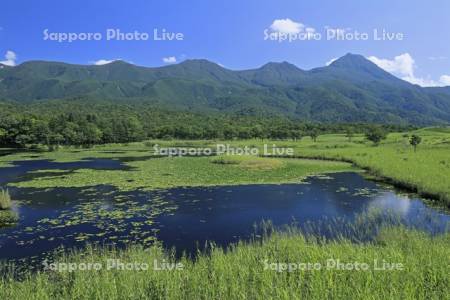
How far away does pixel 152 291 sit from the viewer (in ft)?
38.8

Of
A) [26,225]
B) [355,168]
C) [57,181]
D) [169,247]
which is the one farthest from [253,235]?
[355,168]

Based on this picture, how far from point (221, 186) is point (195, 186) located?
9.18 ft

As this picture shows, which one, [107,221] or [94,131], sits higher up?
[94,131]

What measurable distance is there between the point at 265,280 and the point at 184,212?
667 inches

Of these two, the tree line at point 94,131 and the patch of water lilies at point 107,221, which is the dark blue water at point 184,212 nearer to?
the patch of water lilies at point 107,221

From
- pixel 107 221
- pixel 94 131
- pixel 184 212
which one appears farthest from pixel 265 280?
pixel 94 131

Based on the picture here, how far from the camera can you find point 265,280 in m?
11.8

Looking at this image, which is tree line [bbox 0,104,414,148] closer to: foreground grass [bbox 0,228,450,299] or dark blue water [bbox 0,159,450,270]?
dark blue water [bbox 0,159,450,270]

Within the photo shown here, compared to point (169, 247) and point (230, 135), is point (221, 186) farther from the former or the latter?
point (230, 135)

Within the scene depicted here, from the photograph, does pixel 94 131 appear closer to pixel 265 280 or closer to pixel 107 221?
pixel 107 221

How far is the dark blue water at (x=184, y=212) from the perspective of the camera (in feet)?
70.5

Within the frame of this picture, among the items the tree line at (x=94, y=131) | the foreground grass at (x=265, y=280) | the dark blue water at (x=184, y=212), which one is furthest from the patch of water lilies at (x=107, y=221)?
the tree line at (x=94, y=131)

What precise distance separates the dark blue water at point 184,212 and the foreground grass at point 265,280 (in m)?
A: 6.09

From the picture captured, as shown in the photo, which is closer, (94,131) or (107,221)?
(107,221)
